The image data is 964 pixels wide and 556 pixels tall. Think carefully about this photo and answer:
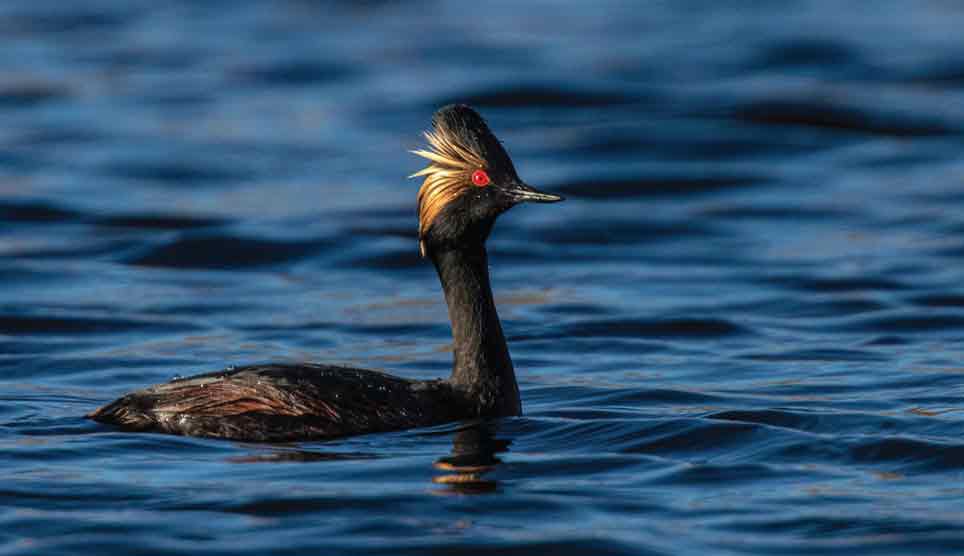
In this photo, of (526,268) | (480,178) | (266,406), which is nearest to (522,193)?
(480,178)

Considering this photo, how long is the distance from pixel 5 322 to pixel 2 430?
491 centimetres

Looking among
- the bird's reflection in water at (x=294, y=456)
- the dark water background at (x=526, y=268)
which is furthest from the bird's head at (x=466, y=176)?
the bird's reflection in water at (x=294, y=456)

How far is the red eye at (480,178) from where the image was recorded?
12.0 m

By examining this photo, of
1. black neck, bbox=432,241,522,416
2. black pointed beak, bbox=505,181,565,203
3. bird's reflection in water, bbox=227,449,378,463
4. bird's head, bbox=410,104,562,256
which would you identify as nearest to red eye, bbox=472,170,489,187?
bird's head, bbox=410,104,562,256

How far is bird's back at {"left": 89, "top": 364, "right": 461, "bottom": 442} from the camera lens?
11516 mm

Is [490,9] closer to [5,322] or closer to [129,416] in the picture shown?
[5,322]

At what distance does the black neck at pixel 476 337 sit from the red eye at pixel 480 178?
445mm

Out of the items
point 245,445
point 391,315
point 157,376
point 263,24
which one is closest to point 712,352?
point 391,315

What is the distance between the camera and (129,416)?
11742mm

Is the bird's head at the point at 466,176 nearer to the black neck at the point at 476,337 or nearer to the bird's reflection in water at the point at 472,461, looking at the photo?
the black neck at the point at 476,337

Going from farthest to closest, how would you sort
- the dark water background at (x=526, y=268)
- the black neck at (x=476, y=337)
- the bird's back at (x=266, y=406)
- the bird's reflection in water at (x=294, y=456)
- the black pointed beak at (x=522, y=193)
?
the black neck at (x=476, y=337)
the black pointed beak at (x=522, y=193)
the bird's back at (x=266, y=406)
the bird's reflection in water at (x=294, y=456)
the dark water background at (x=526, y=268)

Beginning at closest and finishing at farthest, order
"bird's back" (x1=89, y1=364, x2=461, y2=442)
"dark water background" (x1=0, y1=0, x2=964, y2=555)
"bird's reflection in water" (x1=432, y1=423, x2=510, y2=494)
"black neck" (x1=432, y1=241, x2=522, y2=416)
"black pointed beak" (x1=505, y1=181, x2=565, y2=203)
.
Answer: "dark water background" (x1=0, y1=0, x2=964, y2=555)
"bird's reflection in water" (x1=432, y1=423, x2=510, y2=494)
"bird's back" (x1=89, y1=364, x2=461, y2=442)
"black pointed beak" (x1=505, y1=181, x2=565, y2=203)
"black neck" (x1=432, y1=241, x2=522, y2=416)

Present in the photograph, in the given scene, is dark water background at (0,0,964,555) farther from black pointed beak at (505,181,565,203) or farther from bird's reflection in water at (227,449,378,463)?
black pointed beak at (505,181,565,203)

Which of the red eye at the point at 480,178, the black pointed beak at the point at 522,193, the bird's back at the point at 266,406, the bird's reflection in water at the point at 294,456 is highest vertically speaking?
the red eye at the point at 480,178
